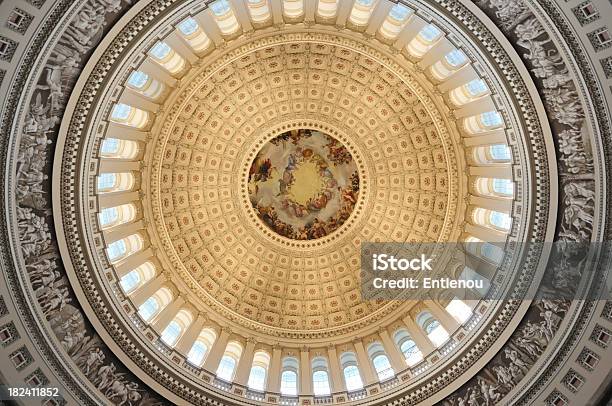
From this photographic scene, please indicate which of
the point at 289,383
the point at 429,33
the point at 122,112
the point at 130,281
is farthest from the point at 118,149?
the point at 429,33

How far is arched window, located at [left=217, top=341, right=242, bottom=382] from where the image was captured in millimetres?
24406

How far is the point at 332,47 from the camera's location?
85.8 feet

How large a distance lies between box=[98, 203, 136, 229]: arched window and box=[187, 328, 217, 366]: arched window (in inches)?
260

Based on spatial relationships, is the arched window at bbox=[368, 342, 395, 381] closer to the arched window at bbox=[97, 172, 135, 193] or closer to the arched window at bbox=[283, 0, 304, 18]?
the arched window at bbox=[97, 172, 135, 193]

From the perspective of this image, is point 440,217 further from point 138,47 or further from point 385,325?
point 138,47

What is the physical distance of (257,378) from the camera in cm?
2505

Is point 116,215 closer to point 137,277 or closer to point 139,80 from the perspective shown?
point 137,277

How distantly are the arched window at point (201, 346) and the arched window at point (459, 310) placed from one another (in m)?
11.4

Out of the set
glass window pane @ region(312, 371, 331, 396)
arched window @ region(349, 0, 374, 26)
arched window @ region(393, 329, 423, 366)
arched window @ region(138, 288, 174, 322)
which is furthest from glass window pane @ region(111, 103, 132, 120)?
arched window @ region(393, 329, 423, 366)

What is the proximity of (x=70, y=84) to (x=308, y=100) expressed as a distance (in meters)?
14.1

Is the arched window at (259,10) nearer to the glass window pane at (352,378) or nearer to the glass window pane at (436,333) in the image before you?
the glass window pane at (436,333)

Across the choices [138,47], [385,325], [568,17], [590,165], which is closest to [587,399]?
[590,165]

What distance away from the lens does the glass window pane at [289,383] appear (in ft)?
80.2

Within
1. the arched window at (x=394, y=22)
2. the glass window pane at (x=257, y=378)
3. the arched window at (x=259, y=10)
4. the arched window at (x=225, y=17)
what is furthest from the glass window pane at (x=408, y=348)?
the arched window at (x=225, y=17)
